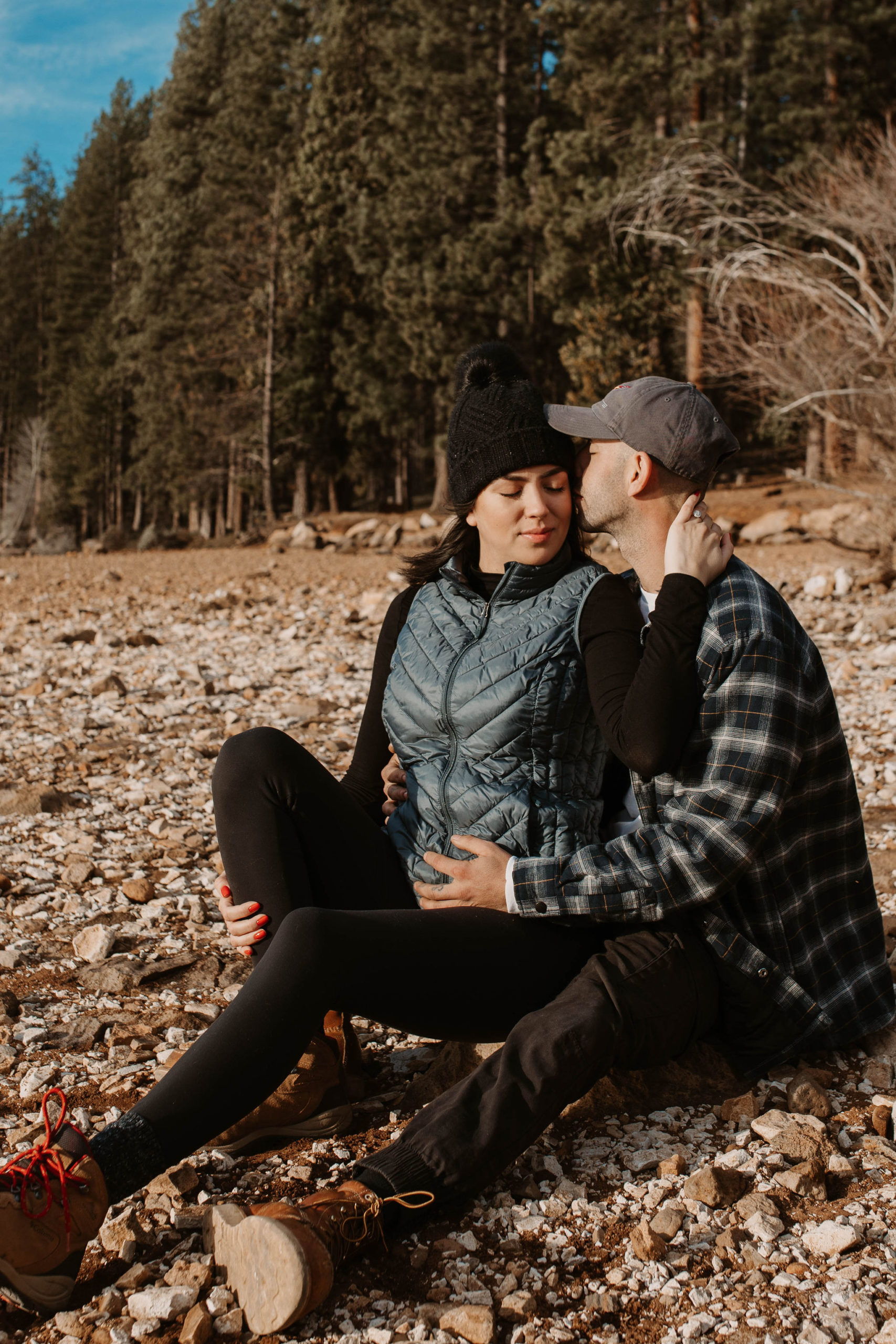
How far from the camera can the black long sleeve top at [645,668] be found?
7.32 feet

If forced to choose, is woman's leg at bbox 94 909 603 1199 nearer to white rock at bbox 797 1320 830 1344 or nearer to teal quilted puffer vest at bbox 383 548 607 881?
teal quilted puffer vest at bbox 383 548 607 881

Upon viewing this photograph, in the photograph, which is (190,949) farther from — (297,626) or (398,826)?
(297,626)

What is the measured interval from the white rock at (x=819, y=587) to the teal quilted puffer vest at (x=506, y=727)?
800 centimetres

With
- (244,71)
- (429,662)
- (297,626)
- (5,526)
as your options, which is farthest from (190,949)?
(5,526)

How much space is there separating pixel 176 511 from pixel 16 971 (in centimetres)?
3316

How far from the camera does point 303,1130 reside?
2.30 m

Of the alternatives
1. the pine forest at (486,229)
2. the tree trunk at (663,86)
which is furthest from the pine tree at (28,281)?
the tree trunk at (663,86)

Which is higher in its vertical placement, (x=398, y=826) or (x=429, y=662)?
(x=429, y=662)

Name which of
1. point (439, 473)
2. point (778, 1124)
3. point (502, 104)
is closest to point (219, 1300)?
point (778, 1124)

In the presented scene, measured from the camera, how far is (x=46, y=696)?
670 centimetres

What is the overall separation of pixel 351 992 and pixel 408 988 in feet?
0.37

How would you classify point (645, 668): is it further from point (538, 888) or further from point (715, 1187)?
point (715, 1187)

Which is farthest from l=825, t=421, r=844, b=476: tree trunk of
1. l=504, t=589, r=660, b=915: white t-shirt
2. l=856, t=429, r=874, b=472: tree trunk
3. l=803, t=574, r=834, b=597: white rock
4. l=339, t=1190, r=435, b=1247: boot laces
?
l=339, t=1190, r=435, b=1247: boot laces

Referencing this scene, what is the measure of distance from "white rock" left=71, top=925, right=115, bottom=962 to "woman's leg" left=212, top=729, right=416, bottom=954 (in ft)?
3.25
